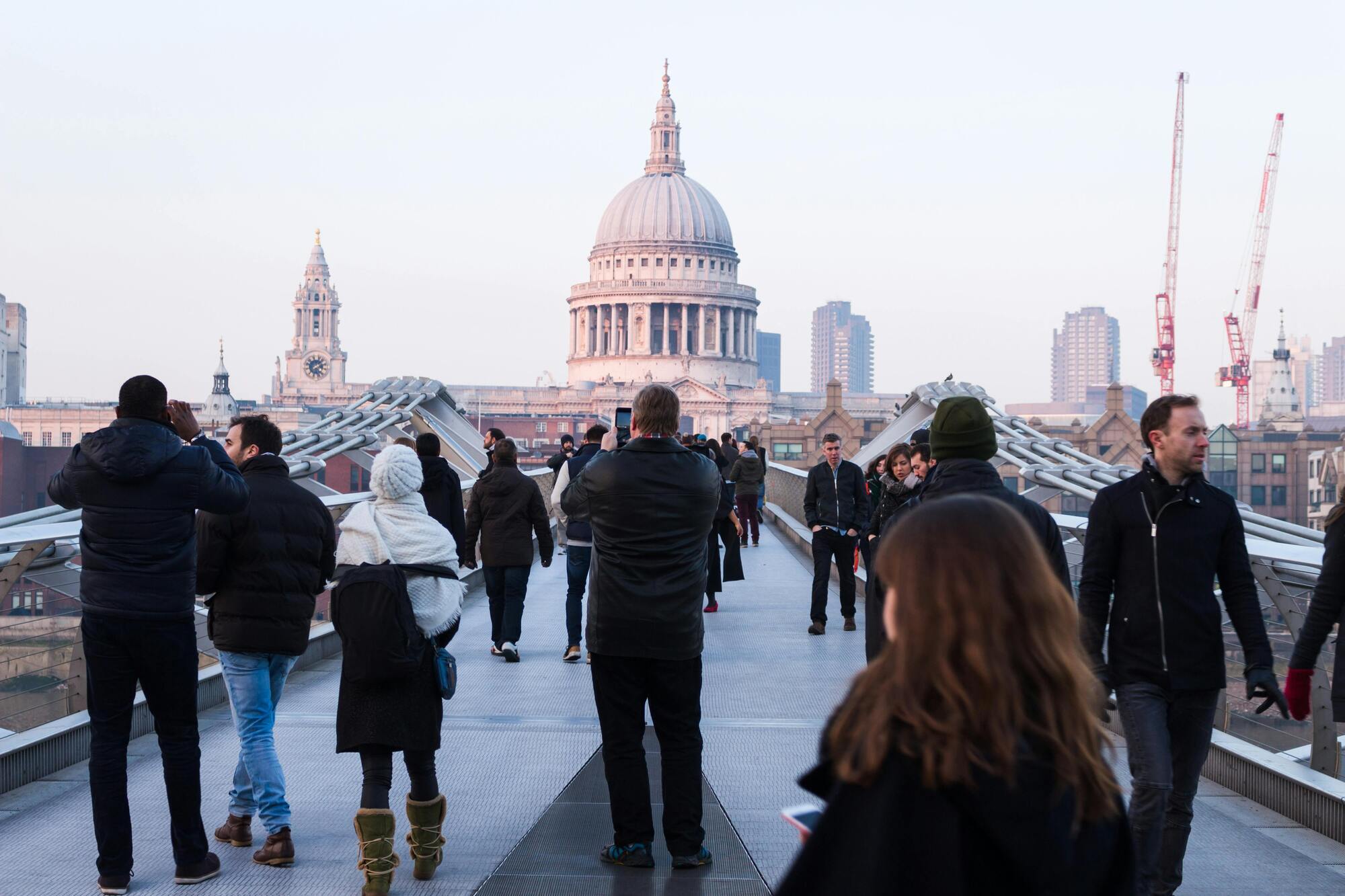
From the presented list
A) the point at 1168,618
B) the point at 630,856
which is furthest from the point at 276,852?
the point at 1168,618

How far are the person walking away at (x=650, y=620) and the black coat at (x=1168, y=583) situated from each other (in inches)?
55.5

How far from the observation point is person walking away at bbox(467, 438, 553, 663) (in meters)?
10.9

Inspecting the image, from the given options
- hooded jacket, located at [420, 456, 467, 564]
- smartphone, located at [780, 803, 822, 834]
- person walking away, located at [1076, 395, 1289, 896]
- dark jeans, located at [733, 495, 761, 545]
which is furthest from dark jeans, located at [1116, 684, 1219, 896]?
dark jeans, located at [733, 495, 761, 545]

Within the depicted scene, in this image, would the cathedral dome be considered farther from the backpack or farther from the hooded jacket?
the backpack

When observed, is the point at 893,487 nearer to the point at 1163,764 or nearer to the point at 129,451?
the point at 1163,764

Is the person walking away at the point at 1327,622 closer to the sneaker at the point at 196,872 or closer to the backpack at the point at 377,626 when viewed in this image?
the backpack at the point at 377,626

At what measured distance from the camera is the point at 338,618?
5.52 m

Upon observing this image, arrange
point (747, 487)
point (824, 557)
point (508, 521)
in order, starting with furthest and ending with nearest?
point (747, 487) → point (824, 557) → point (508, 521)

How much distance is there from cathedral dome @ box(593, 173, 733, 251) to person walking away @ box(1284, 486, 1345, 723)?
137 metres

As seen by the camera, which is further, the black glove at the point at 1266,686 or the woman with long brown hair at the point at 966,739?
the black glove at the point at 1266,686

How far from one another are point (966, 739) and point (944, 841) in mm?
150

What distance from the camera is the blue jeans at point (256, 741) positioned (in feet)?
19.7

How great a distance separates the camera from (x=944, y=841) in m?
2.33

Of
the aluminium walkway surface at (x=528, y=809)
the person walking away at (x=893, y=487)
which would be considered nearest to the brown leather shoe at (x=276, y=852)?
the aluminium walkway surface at (x=528, y=809)
